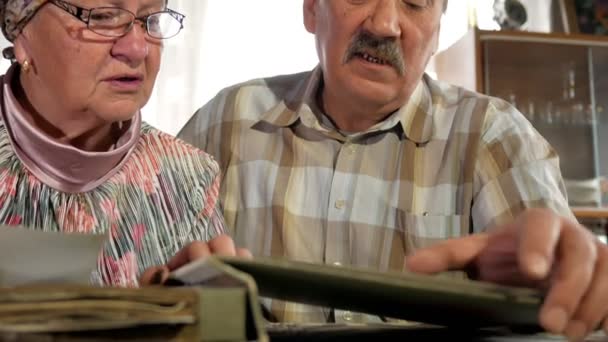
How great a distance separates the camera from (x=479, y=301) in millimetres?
407

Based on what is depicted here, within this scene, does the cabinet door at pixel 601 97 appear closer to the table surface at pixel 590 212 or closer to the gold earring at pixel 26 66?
the table surface at pixel 590 212

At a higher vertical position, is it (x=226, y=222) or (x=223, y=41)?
(x=223, y=41)

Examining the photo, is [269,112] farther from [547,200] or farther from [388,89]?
[547,200]

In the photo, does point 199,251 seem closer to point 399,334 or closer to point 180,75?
point 399,334

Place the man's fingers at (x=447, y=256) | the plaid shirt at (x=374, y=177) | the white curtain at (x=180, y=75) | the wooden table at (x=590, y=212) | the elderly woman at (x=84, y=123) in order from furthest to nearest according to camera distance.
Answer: the wooden table at (x=590, y=212) < the white curtain at (x=180, y=75) < the plaid shirt at (x=374, y=177) < the elderly woman at (x=84, y=123) < the man's fingers at (x=447, y=256)

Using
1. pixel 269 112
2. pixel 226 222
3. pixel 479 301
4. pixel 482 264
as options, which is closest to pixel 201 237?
pixel 226 222

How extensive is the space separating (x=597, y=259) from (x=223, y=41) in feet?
7.25

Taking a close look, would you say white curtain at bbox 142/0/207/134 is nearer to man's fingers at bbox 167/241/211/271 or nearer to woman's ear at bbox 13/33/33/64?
woman's ear at bbox 13/33/33/64

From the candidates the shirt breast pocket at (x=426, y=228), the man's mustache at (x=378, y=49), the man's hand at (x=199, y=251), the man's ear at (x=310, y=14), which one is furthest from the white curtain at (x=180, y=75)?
the man's hand at (x=199, y=251)

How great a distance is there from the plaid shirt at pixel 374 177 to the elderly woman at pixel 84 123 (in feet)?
0.77

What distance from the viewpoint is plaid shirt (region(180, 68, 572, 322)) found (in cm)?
116

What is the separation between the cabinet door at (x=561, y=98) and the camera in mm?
2836

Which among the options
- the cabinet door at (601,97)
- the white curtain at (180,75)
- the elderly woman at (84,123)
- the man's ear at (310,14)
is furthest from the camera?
the cabinet door at (601,97)

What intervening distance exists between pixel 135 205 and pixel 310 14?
63 centimetres
